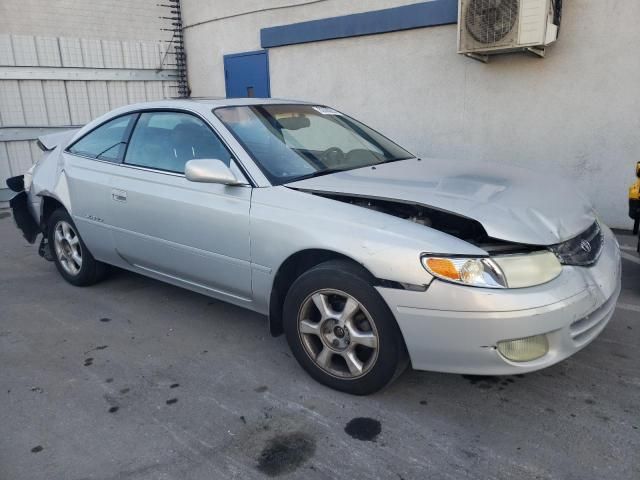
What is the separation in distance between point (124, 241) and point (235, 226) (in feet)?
3.93

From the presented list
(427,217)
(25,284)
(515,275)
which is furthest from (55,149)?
(515,275)

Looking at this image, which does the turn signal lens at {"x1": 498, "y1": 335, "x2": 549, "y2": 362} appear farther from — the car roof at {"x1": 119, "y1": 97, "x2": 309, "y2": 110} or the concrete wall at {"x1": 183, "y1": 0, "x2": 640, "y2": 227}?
the concrete wall at {"x1": 183, "y1": 0, "x2": 640, "y2": 227}

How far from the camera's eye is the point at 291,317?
284cm

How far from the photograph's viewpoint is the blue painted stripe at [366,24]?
6.29m

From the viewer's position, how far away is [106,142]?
4.08m

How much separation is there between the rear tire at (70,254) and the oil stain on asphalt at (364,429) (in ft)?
9.31

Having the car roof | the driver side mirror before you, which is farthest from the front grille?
the car roof

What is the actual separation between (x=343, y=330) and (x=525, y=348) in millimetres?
871

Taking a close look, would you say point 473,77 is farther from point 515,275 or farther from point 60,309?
point 60,309

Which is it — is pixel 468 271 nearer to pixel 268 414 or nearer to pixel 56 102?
pixel 268 414

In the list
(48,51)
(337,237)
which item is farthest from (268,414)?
(48,51)

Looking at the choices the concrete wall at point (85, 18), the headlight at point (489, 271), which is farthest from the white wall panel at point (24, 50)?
the headlight at point (489, 271)

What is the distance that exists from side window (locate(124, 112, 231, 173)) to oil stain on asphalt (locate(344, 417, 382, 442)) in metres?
1.67

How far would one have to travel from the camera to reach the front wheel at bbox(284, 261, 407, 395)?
98.7 inches
